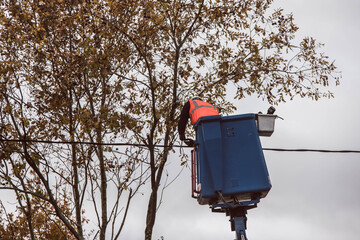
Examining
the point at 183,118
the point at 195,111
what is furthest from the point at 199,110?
the point at 183,118

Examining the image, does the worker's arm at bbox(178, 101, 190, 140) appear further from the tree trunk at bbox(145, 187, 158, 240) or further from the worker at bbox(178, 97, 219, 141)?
the tree trunk at bbox(145, 187, 158, 240)

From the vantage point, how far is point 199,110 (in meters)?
7.00

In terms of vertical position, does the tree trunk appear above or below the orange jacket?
below

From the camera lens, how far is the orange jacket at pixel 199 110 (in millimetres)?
6910

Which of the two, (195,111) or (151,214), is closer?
(195,111)

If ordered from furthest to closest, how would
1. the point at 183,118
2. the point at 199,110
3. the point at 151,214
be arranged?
the point at 151,214 → the point at 183,118 → the point at 199,110

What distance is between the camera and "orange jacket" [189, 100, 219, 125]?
691cm

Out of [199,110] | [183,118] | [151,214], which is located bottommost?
[151,214]

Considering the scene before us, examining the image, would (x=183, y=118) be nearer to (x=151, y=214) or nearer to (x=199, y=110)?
(x=199, y=110)

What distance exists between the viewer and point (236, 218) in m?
6.38

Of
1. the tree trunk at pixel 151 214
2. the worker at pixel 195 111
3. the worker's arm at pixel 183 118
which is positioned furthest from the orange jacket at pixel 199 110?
the tree trunk at pixel 151 214

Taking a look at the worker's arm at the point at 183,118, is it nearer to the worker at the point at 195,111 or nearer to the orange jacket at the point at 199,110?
the worker at the point at 195,111

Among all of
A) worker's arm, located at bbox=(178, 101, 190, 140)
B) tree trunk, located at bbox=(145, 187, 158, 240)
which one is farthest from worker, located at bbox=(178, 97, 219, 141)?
tree trunk, located at bbox=(145, 187, 158, 240)

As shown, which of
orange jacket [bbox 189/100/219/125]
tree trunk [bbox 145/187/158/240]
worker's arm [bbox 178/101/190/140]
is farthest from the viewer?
tree trunk [bbox 145/187/158/240]
